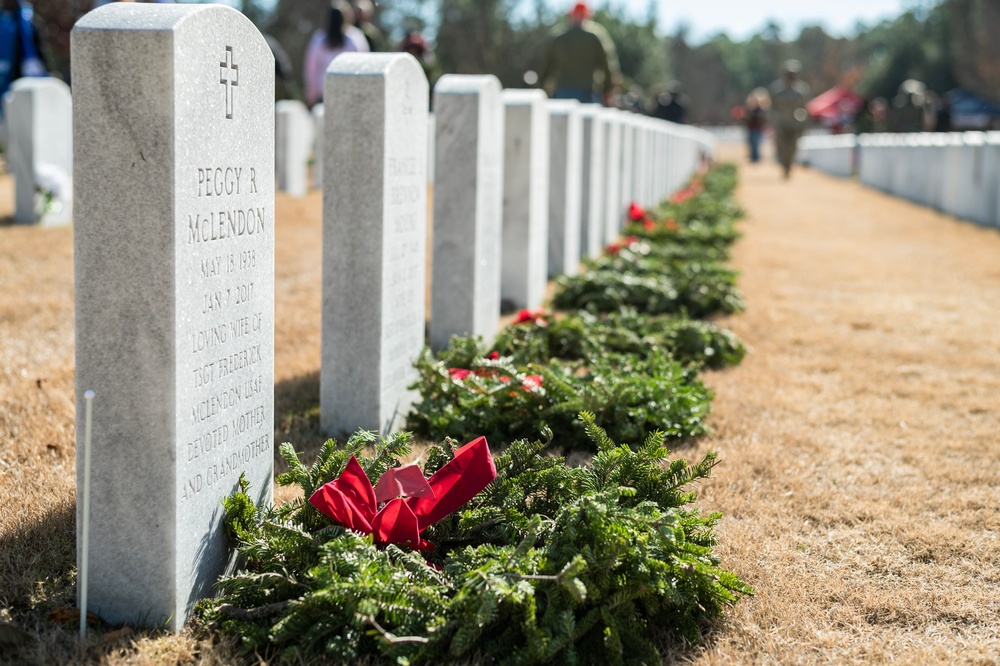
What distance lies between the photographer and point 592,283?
8102mm

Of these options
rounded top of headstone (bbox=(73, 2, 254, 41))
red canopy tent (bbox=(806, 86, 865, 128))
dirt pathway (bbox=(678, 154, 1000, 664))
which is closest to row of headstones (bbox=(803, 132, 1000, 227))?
dirt pathway (bbox=(678, 154, 1000, 664))

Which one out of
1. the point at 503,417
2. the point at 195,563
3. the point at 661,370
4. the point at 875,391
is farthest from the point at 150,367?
the point at 875,391

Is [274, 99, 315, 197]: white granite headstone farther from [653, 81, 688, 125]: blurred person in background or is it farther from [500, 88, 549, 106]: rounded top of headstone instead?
[653, 81, 688, 125]: blurred person in background

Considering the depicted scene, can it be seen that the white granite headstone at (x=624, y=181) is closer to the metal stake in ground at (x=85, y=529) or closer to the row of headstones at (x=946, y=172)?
the row of headstones at (x=946, y=172)

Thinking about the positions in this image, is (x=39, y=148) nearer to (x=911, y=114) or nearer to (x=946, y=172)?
(x=946, y=172)

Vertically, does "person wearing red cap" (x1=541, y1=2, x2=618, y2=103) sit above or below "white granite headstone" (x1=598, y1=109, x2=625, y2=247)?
above

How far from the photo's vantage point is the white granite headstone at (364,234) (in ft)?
15.1

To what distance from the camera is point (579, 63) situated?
1361 cm

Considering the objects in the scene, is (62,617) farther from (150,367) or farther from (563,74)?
(563,74)

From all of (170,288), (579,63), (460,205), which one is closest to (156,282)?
(170,288)

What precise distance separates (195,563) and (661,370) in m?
2.68

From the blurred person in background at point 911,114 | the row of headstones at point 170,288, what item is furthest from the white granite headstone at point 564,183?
the blurred person in background at point 911,114

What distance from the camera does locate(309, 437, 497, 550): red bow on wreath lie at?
3.27 meters

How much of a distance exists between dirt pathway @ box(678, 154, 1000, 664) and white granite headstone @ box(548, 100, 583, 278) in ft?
4.94
